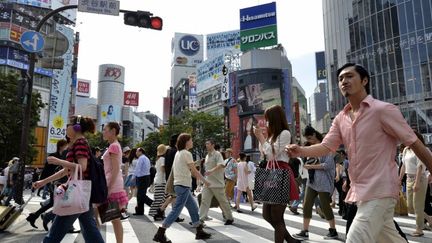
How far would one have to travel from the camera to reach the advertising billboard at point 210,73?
205 feet

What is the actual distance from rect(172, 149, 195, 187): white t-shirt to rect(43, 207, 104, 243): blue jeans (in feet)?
6.38

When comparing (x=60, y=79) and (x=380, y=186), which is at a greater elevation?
(x=60, y=79)

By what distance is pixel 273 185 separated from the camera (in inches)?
153

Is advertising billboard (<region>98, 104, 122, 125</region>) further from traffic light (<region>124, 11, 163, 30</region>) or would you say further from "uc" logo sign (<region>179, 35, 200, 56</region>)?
traffic light (<region>124, 11, 163, 30</region>)

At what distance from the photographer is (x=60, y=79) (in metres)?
50.8

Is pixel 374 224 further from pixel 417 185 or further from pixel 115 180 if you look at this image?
pixel 417 185

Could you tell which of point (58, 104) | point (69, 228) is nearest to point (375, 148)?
point (69, 228)

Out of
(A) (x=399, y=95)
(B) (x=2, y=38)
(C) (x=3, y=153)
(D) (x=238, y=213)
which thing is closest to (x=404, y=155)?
(D) (x=238, y=213)

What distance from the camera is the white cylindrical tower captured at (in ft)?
378

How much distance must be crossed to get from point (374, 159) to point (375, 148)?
0.07 m

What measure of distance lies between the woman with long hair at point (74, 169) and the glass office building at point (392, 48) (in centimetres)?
3420

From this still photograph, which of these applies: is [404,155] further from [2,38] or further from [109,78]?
[109,78]

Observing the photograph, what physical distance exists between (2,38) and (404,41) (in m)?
43.3

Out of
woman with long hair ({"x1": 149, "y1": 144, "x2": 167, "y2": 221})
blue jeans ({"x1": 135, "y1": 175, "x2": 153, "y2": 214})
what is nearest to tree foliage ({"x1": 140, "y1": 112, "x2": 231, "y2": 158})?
blue jeans ({"x1": 135, "y1": 175, "x2": 153, "y2": 214})
